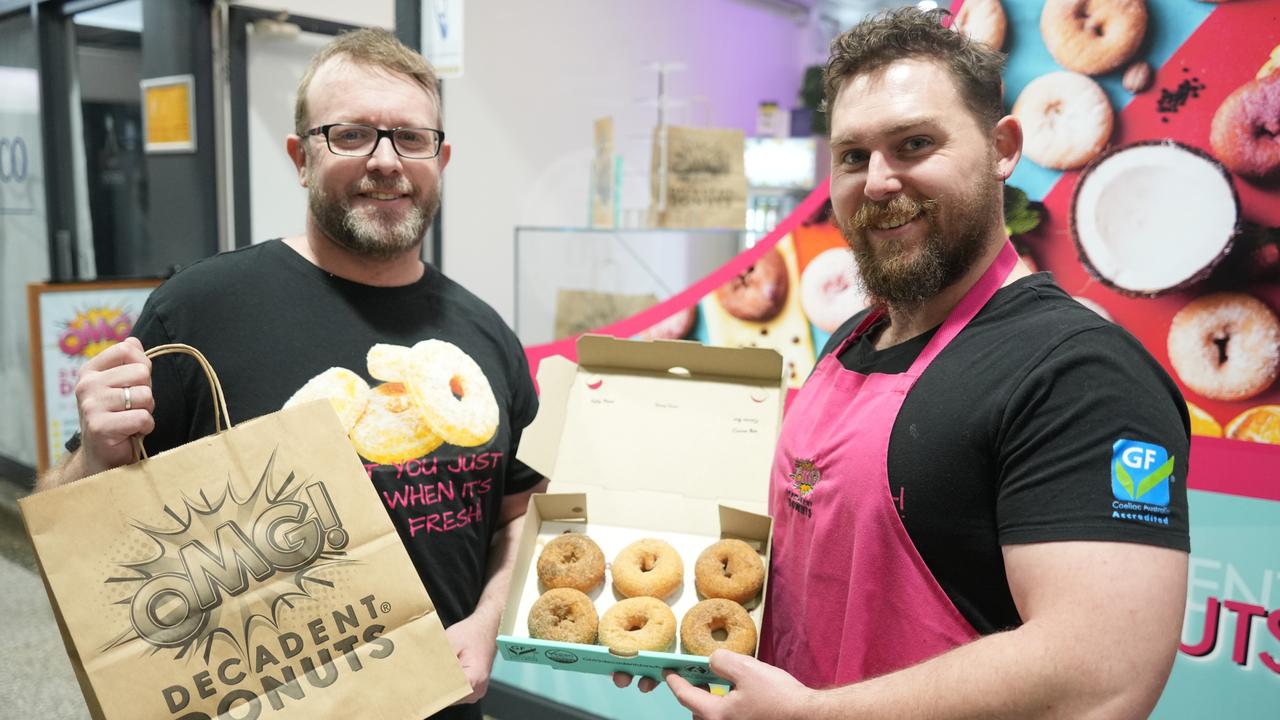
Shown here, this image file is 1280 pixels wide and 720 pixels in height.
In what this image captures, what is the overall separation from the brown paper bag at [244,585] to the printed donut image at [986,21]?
69.1 inches

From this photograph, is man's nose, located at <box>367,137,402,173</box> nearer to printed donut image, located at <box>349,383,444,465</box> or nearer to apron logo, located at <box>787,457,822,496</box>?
printed donut image, located at <box>349,383,444,465</box>

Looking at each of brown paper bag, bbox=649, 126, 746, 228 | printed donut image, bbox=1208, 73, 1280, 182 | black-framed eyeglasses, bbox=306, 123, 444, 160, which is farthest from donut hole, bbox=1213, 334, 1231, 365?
black-framed eyeglasses, bbox=306, 123, 444, 160

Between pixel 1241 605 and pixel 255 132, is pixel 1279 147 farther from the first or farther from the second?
pixel 255 132

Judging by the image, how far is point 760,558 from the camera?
1.40 metres

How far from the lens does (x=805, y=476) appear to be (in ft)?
4.26

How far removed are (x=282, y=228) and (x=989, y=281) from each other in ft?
13.1

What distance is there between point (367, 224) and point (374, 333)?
18cm

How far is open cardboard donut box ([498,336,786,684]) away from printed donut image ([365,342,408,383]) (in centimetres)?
24

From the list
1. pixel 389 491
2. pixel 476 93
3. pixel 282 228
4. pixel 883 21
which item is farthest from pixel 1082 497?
pixel 282 228

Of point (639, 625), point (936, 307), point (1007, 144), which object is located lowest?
point (639, 625)

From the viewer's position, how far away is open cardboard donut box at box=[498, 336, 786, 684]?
4.98 feet

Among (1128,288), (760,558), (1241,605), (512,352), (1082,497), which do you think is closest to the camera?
(1082,497)

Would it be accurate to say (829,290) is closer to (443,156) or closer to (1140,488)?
(443,156)

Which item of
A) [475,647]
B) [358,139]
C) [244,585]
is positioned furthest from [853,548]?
[358,139]
